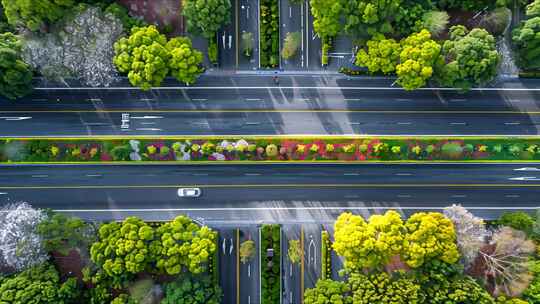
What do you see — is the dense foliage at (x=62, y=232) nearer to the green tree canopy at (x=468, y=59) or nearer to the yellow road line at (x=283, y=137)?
the yellow road line at (x=283, y=137)

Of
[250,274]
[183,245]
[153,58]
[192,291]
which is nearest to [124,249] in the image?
[183,245]

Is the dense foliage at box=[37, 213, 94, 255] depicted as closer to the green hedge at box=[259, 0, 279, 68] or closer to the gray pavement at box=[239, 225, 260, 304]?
the gray pavement at box=[239, 225, 260, 304]

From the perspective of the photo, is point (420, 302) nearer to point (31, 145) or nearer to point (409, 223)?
point (409, 223)

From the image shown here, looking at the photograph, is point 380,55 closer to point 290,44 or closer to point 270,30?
point 290,44

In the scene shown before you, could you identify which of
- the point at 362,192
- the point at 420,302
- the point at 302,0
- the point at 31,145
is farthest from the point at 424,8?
the point at 31,145

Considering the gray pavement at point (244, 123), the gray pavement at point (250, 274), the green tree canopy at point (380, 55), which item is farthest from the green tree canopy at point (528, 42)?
the gray pavement at point (250, 274)

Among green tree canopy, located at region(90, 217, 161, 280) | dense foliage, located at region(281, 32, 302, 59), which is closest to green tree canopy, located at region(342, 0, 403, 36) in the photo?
dense foliage, located at region(281, 32, 302, 59)
